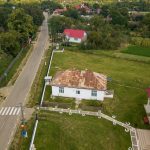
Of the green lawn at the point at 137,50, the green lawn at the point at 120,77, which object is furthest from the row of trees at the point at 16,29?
the green lawn at the point at 137,50

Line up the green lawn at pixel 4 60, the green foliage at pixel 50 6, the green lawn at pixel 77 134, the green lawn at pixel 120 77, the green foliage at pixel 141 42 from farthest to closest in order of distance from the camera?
the green foliage at pixel 50 6
the green foliage at pixel 141 42
the green lawn at pixel 4 60
the green lawn at pixel 120 77
the green lawn at pixel 77 134

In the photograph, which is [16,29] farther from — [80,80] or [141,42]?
[80,80]

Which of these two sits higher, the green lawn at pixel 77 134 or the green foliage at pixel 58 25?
the green foliage at pixel 58 25

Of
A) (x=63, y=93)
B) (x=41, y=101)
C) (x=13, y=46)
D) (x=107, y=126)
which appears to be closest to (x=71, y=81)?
(x=63, y=93)

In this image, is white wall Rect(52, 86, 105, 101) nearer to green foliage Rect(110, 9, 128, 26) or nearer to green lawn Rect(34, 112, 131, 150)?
green lawn Rect(34, 112, 131, 150)

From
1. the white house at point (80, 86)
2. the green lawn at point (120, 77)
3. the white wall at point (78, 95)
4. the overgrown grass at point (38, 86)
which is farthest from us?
the overgrown grass at point (38, 86)

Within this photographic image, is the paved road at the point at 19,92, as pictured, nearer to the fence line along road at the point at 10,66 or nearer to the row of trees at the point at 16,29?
the fence line along road at the point at 10,66
